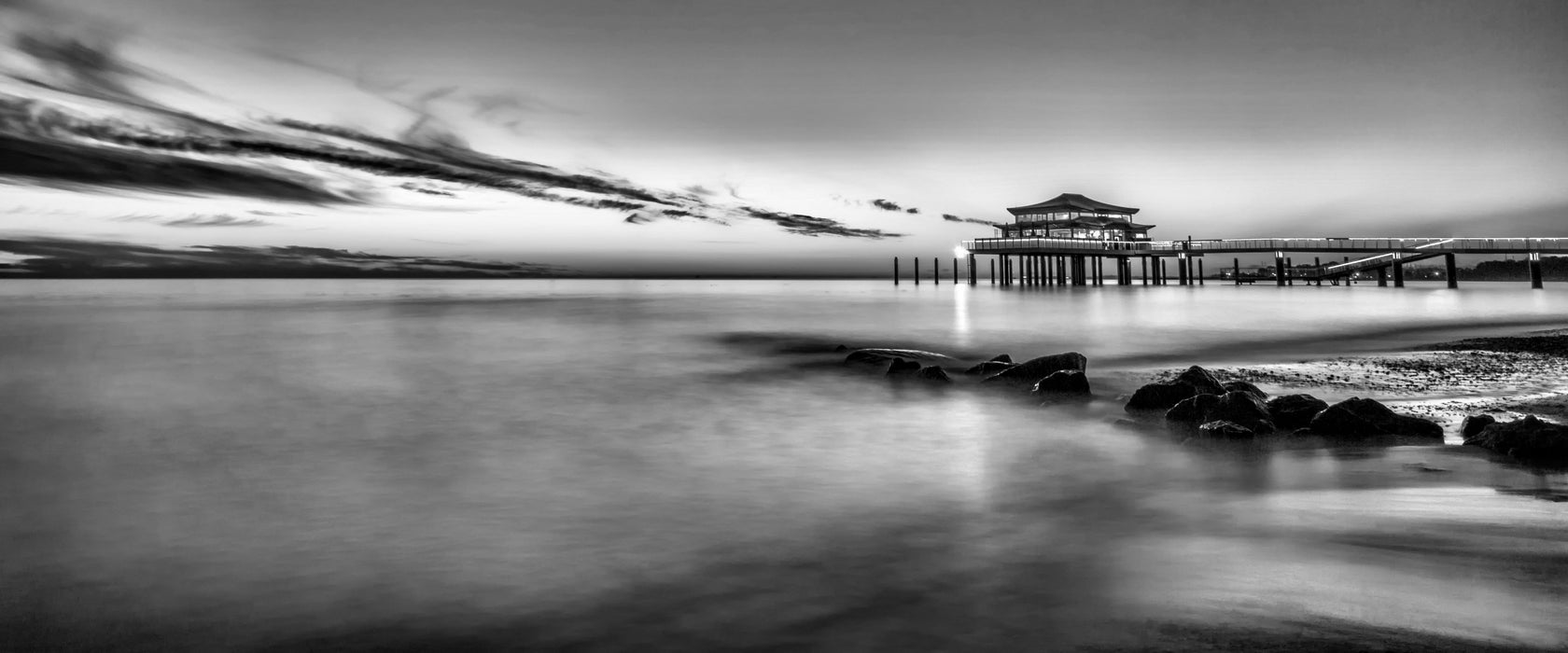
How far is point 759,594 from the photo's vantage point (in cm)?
445

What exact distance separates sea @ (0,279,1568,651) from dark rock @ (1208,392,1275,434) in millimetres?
752

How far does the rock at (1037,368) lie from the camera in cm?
1297

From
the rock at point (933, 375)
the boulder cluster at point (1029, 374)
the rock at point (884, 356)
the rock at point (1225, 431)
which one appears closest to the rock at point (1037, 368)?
the boulder cluster at point (1029, 374)

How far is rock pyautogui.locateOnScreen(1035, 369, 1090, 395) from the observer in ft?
38.4

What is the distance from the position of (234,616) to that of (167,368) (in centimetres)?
1757

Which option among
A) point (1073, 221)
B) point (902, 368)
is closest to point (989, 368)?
point (902, 368)

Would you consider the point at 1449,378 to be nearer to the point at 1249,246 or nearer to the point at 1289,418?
the point at 1289,418

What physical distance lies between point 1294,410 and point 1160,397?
5.39ft

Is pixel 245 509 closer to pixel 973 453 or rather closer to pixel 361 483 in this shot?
pixel 361 483

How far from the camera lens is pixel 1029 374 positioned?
43.3 feet

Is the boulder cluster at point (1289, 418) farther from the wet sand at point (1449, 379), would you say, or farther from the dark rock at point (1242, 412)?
the wet sand at point (1449, 379)

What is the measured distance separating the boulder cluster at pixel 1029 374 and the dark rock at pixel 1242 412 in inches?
107

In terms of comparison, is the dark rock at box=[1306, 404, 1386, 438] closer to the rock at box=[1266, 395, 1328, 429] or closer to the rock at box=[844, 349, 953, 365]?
the rock at box=[1266, 395, 1328, 429]

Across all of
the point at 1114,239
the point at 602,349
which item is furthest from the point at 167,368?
the point at 1114,239
